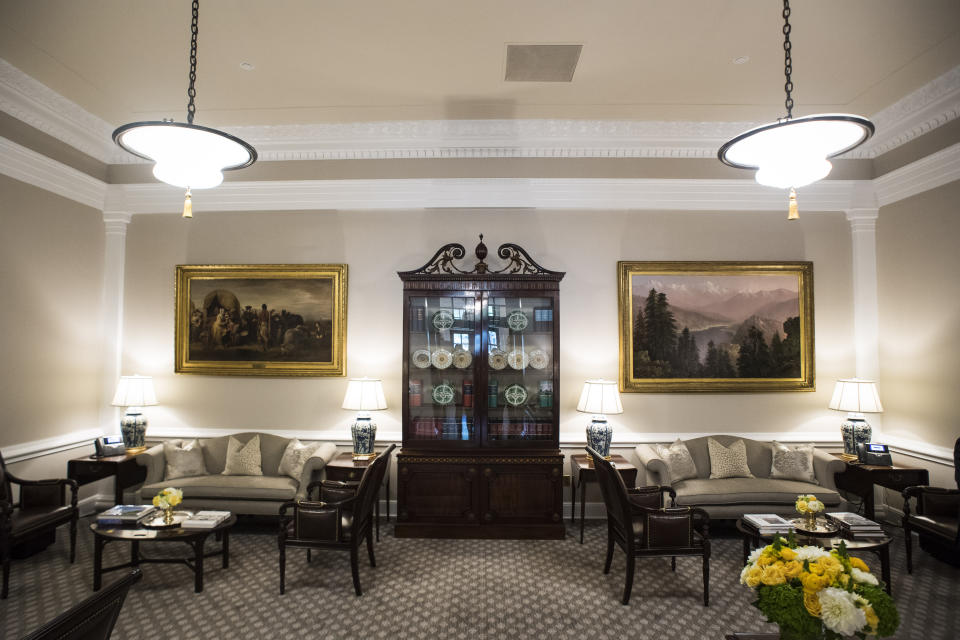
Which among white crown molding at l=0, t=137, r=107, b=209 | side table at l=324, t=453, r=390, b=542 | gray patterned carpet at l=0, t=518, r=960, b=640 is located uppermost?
white crown molding at l=0, t=137, r=107, b=209

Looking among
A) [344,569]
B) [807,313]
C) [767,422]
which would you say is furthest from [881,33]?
[344,569]

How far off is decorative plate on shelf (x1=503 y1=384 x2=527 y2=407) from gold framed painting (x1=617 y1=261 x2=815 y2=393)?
116 centimetres

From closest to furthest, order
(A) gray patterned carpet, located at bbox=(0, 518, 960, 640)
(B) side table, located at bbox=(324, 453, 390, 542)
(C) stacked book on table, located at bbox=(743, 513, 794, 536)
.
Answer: (A) gray patterned carpet, located at bbox=(0, 518, 960, 640) → (C) stacked book on table, located at bbox=(743, 513, 794, 536) → (B) side table, located at bbox=(324, 453, 390, 542)

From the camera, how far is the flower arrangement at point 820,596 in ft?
6.22

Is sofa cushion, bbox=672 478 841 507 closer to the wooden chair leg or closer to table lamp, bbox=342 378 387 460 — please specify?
the wooden chair leg

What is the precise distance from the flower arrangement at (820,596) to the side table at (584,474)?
2.73 m

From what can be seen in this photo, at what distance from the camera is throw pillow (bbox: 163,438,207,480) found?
5215mm

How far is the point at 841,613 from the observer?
6.15 feet

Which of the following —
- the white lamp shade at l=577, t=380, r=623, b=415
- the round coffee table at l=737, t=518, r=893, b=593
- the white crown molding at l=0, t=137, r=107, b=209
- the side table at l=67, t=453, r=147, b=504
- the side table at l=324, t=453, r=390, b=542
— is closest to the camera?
the round coffee table at l=737, t=518, r=893, b=593

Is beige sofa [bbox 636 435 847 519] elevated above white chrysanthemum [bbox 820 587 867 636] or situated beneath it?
situated beneath

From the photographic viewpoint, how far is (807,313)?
5.70 meters

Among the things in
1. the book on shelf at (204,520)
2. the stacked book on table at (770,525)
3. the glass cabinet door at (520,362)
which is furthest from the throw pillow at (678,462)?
the book on shelf at (204,520)

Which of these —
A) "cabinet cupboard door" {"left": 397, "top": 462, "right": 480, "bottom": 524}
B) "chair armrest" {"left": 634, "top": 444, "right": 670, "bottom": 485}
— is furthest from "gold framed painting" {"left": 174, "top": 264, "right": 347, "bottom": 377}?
"chair armrest" {"left": 634, "top": 444, "right": 670, "bottom": 485}

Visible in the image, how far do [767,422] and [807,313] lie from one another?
4.24 feet
